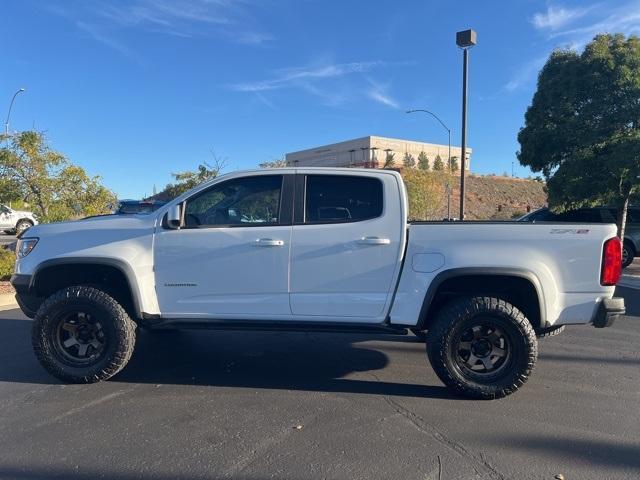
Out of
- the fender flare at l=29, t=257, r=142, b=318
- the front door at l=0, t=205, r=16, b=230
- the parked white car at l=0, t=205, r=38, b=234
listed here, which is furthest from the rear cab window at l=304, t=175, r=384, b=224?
the front door at l=0, t=205, r=16, b=230

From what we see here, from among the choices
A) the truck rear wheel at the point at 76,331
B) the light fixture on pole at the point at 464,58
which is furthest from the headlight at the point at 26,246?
the light fixture on pole at the point at 464,58

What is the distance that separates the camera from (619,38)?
14508mm

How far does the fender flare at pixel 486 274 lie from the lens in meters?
4.32

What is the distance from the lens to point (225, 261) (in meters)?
4.68

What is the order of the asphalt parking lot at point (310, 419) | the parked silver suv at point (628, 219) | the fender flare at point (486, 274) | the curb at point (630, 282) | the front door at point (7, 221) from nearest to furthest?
the asphalt parking lot at point (310, 419), the fender flare at point (486, 274), the curb at point (630, 282), the parked silver suv at point (628, 219), the front door at point (7, 221)

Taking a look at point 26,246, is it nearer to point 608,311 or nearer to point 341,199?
point 341,199

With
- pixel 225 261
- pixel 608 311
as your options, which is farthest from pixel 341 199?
pixel 608 311

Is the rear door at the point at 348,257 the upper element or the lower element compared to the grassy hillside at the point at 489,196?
lower

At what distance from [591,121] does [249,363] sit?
12.8m

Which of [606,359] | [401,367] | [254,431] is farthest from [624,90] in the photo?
[254,431]

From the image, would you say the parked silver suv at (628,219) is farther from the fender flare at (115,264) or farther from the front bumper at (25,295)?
the front bumper at (25,295)

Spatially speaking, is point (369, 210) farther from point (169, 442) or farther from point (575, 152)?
point (575, 152)

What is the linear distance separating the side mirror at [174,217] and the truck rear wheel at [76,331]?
2.83 feet

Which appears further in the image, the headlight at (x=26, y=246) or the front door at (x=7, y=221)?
the front door at (x=7, y=221)
